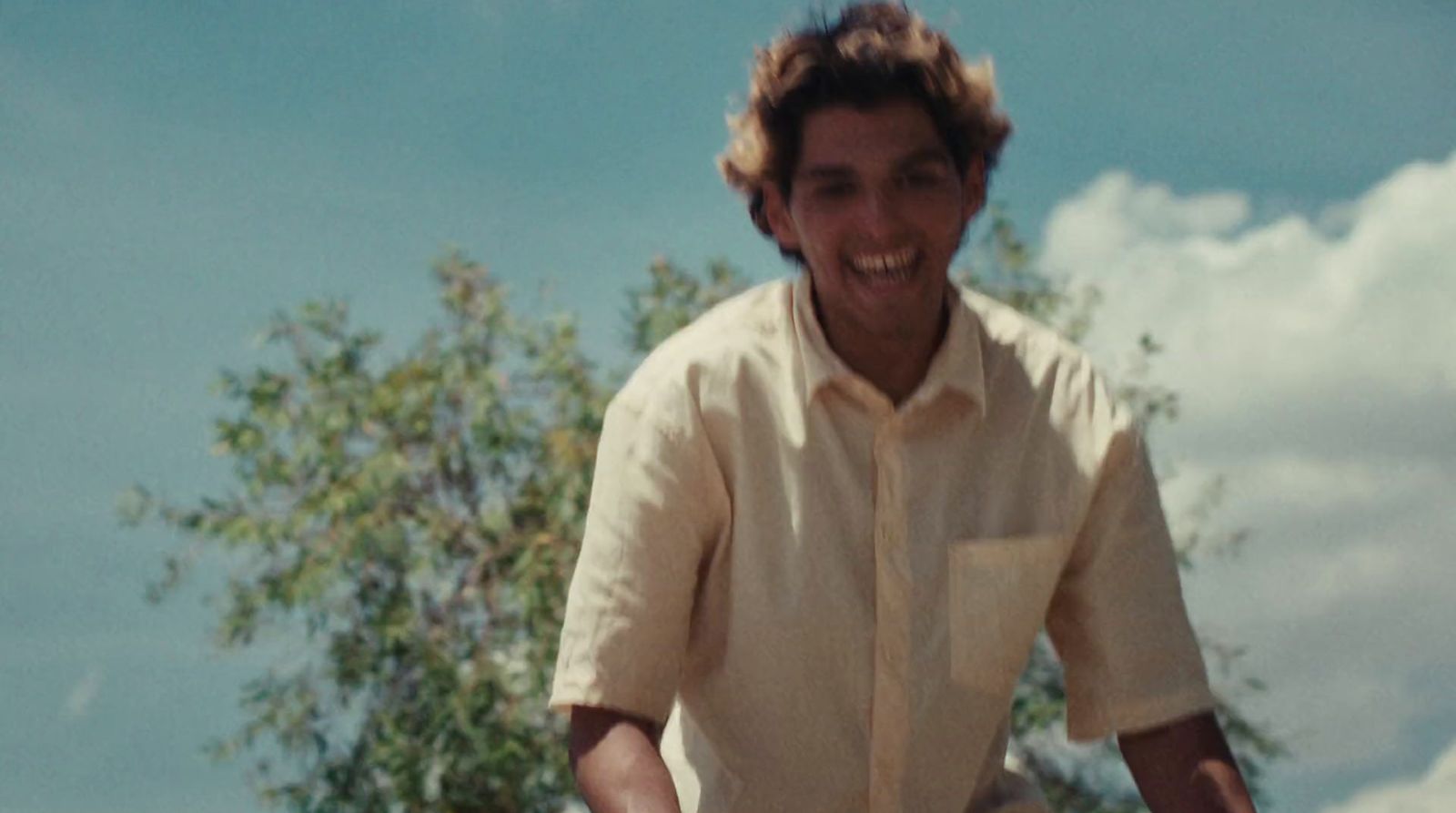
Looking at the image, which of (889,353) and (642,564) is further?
(889,353)

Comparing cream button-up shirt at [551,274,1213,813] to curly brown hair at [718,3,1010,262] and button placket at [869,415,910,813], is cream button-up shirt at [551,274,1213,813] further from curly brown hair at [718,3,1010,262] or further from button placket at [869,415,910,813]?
curly brown hair at [718,3,1010,262]

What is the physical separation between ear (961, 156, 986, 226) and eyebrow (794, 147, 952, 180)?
0.11 metres

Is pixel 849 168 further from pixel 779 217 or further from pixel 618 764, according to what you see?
pixel 618 764

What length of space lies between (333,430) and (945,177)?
11.6 feet

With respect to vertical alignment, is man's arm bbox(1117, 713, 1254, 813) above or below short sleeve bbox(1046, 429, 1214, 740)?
below

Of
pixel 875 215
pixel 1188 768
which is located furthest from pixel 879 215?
pixel 1188 768

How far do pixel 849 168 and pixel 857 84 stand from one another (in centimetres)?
10

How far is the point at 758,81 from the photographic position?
2.38 m

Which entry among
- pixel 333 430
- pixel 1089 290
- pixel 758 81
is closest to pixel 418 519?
pixel 333 430

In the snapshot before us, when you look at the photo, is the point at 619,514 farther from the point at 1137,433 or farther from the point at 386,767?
the point at 386,767

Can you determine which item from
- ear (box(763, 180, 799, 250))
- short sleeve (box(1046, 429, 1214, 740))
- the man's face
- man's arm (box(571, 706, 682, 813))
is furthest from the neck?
man's arm (box(571, 706, 682, 813))

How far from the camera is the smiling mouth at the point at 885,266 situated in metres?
2.25

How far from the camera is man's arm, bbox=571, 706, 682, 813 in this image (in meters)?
2.10

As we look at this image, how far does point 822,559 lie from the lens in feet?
7.44
